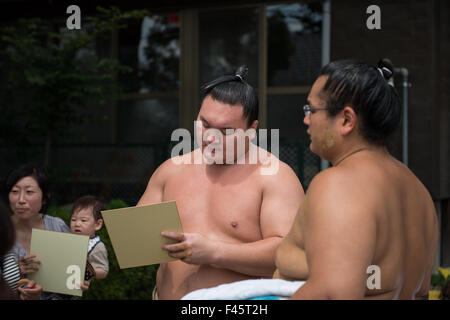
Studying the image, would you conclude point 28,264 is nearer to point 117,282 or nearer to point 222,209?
point 222,209

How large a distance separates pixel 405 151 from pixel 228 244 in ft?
18.4

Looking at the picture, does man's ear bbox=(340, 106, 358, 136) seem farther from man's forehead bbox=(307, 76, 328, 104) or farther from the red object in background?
the red object in background

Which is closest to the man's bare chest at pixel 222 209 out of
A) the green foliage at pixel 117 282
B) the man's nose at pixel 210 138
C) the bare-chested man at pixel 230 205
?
the bare-chested man at pixel 230 205

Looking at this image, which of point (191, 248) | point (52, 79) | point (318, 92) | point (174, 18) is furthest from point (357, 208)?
point (174, 18)

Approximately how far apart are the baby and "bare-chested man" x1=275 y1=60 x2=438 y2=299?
1961 millimetres

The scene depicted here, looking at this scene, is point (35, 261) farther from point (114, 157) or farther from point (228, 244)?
point (114, 157)

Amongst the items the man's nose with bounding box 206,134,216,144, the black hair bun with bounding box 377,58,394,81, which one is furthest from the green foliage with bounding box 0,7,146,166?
the black hair bun with bounding box 377,58,394,81

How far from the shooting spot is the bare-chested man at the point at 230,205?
2326 millimetres

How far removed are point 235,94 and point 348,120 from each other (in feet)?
2.75

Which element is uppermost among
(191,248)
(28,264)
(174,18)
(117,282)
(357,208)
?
(174,18)

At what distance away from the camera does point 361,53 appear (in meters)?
7.72

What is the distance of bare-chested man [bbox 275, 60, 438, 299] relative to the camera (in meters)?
1.49

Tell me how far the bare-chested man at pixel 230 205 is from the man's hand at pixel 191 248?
2 cm

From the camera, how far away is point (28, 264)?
279 cm
